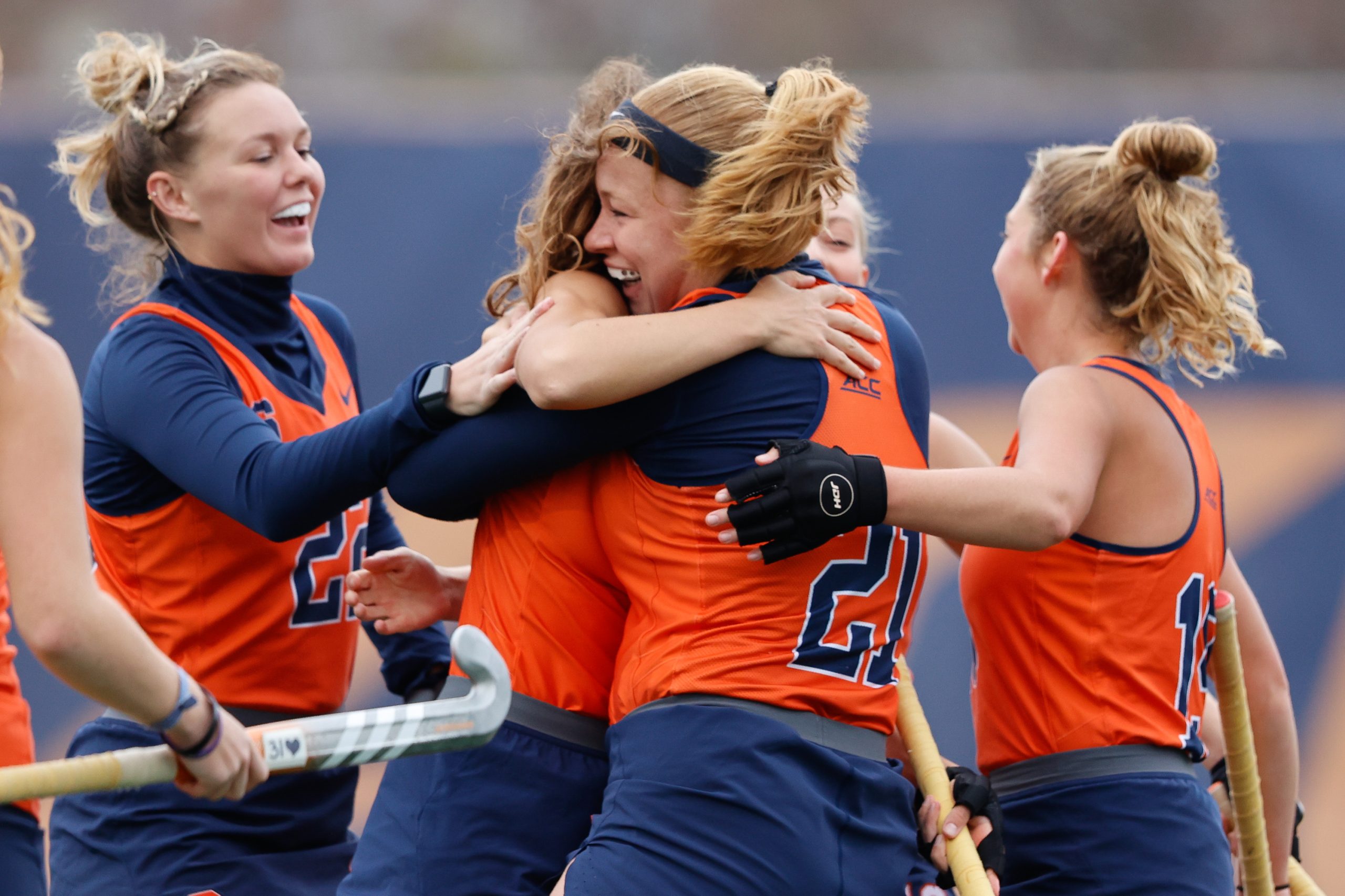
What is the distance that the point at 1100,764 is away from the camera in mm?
2215

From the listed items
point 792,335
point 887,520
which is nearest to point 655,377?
point 792,335

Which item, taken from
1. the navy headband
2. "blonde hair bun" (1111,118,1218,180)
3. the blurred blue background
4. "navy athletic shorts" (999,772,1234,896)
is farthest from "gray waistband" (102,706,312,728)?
the blurred blue background

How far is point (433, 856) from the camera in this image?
1.89 meters

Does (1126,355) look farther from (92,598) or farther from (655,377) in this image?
(92,598)

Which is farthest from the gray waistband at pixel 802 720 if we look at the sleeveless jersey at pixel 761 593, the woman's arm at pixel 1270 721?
the woman's arm at pixel 1270 721

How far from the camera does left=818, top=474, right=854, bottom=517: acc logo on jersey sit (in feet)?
5.73

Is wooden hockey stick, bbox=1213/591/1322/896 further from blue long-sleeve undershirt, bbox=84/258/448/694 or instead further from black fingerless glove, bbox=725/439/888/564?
blue long-sleeve undershirt, bbox=84/258/448/694

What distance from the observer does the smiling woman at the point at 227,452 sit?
2.09 metres

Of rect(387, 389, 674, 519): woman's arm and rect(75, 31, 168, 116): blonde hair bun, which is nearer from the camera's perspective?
rect(387, 389, 674, 519): woman's arm

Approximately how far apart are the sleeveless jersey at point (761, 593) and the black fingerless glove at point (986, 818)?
10.4 inches

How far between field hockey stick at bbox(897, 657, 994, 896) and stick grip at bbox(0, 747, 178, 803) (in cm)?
97

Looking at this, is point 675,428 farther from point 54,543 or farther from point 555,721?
point 54,543

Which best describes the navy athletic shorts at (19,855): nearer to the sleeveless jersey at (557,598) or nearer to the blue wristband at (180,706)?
the blue wristband at (180,706)

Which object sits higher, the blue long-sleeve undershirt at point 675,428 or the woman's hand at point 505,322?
the woman's hand at point 505,322
